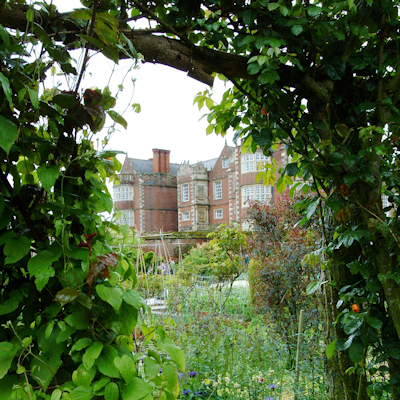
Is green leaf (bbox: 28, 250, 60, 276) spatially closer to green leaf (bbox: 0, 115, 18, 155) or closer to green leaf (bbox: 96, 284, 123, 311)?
green leaf (bbox: 96, 284, 123, 311)

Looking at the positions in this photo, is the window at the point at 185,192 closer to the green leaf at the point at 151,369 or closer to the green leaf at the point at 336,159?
the green leaf at the point at 336,159

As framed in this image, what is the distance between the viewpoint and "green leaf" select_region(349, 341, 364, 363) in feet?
5.36

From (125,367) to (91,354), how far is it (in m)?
0.10

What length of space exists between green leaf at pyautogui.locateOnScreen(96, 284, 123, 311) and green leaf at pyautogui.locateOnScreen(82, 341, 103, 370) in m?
0.13

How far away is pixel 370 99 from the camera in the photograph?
6.02ft

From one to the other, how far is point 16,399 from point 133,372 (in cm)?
33

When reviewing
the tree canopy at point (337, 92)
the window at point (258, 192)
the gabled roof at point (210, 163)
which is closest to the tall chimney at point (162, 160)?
the gabled roof at point (210, 163)

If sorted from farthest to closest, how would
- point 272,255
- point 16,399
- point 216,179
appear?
point 216,179, point 272,255, point 16,399

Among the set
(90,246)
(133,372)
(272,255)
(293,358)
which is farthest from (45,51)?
(272,255)

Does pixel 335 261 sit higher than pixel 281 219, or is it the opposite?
pixel 281 219

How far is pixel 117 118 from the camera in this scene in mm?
1278

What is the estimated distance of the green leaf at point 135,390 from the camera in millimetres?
1053

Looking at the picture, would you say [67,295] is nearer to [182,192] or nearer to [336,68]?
[336,68]

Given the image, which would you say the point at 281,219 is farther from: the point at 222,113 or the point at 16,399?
the point at 16,399
